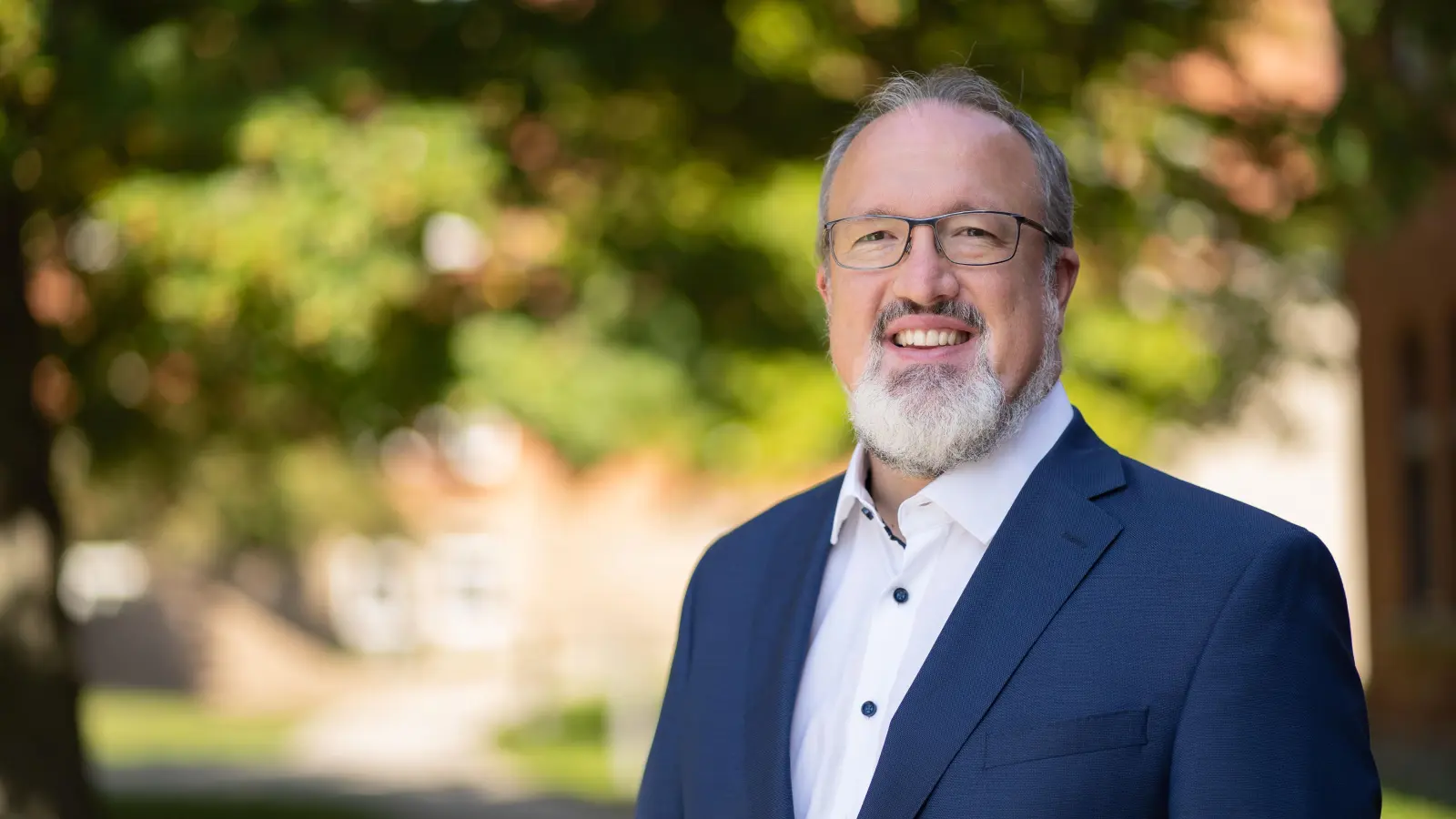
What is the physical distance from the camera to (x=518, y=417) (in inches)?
279

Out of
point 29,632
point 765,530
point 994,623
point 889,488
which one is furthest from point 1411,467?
point 994,623

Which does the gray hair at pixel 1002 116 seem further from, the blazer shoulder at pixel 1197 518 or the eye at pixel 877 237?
the blazer shoulder at pixel 1197 518

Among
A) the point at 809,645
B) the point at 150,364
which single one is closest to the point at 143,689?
the point at 150,364

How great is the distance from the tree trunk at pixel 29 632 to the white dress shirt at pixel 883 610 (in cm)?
574

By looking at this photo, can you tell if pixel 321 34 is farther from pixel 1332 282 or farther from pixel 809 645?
pixel 1332 282

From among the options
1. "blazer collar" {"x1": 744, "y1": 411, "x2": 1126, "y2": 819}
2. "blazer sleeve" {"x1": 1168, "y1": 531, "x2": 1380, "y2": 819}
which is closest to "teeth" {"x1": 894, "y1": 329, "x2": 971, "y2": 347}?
"blazer collar" {"x1": 744, "y1": 411, "x2": 1126, "y2": 819}

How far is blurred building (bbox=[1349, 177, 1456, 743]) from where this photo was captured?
1428 centimetres

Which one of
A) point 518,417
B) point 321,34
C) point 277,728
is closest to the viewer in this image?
point 321,34

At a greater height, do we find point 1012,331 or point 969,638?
point 1012,331

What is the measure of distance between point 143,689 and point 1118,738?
91.8 feet

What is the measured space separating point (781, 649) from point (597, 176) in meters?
→ 5.11

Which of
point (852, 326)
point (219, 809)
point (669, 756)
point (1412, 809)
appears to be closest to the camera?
point (852, 326)

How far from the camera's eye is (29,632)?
23.4 feet

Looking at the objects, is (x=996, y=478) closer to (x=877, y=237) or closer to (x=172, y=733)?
(x=877, y=237)
